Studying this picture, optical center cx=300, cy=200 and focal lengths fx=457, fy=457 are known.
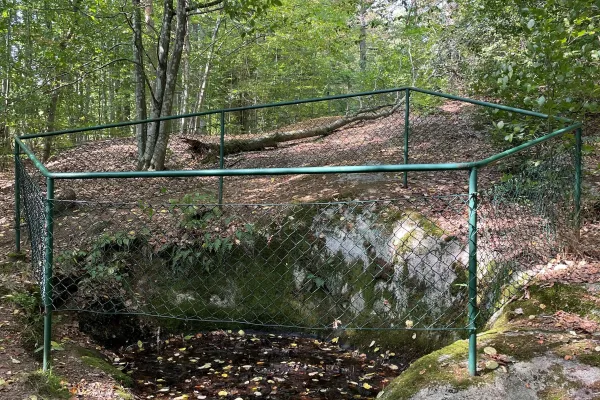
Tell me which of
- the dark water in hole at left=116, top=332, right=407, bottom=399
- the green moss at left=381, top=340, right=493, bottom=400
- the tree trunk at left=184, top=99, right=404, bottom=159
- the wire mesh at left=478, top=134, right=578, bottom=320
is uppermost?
the tree trunk at left=184, top=99, right=404, bottom=159

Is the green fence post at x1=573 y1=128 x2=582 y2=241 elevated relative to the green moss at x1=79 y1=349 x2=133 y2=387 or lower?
elevated

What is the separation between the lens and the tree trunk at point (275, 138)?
889 cm

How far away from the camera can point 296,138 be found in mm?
9852

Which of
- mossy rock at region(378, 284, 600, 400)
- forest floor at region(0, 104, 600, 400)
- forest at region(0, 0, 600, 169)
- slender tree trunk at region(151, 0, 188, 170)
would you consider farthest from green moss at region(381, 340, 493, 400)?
slender tree trunk at region(151, 0, 188, 170)

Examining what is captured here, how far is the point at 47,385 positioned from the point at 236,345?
197 centimetres

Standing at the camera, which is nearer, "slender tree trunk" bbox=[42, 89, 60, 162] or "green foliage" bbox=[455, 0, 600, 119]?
"green foliage" bbox=[455, 0, 600, 119]

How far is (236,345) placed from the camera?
458 centimetres

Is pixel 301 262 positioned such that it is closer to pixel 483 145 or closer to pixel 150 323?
pixel 150 323

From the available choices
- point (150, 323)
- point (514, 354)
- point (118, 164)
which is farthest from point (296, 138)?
point (514, 354)

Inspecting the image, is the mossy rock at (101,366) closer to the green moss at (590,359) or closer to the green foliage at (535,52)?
the green moss at (590,359)

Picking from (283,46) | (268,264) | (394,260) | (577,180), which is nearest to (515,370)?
(577,180)

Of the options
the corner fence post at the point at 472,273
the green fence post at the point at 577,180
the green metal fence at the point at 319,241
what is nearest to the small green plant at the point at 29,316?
the green metal fence at the point at 319,241

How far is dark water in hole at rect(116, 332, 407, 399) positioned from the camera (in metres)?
3.56

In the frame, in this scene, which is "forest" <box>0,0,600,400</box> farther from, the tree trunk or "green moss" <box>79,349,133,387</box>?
the tree trunk
